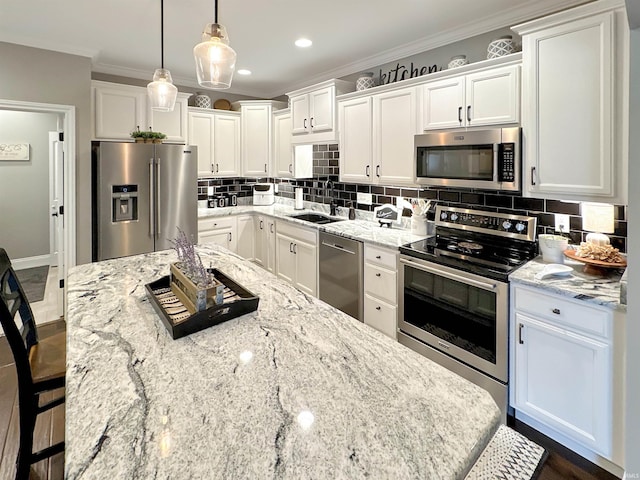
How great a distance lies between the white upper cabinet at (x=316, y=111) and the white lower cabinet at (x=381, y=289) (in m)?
1.44

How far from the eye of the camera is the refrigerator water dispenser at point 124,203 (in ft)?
11.8

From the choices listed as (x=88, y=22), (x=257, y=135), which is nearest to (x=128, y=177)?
(x=88, y=22)

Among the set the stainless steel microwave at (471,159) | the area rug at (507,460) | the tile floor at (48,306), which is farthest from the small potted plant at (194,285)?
the tile floor at (48,306)

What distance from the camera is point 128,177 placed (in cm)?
362

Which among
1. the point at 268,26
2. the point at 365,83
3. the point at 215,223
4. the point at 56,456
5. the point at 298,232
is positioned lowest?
the point at 56,456

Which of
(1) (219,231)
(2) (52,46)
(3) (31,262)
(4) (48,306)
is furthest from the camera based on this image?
(3) (31,262)

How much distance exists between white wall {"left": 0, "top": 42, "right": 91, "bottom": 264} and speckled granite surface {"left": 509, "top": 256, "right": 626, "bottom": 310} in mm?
3761

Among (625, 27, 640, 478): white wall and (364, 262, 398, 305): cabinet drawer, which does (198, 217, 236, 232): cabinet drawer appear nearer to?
(364, 262, 398, 305): cabinet drawer

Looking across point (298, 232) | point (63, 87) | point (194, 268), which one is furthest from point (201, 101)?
point (194, 268)

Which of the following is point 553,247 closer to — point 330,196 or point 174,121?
point 330,196

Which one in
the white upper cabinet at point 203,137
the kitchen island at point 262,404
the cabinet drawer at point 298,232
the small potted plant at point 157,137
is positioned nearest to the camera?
the kitchen island at point 262,404

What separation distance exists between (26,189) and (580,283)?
667cm

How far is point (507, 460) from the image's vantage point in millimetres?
1486

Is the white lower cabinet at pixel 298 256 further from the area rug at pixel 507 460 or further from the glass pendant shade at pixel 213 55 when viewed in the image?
the area rug at pixel 507 460
